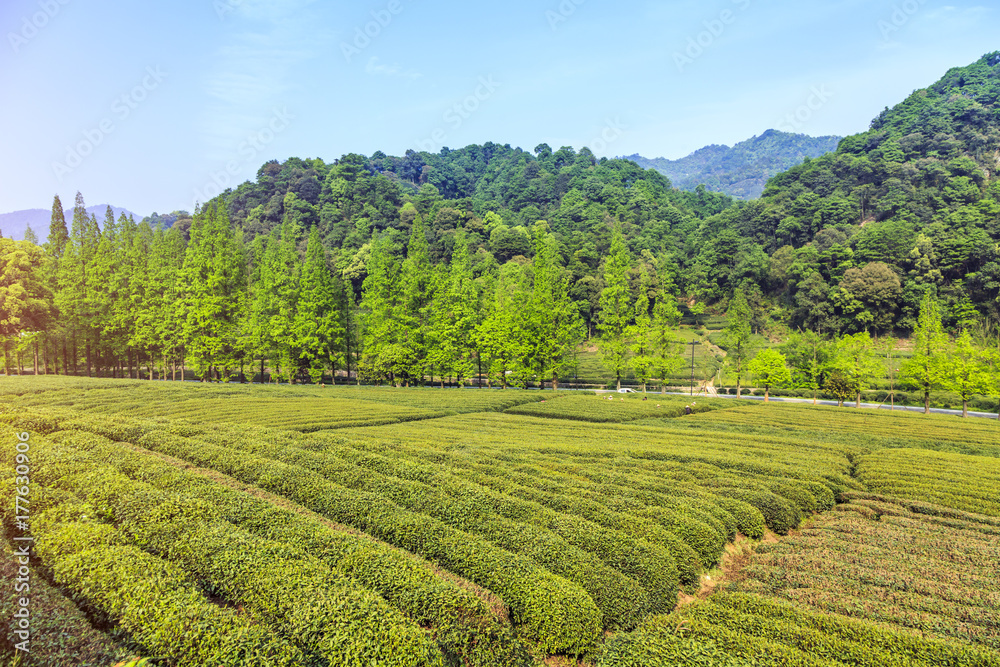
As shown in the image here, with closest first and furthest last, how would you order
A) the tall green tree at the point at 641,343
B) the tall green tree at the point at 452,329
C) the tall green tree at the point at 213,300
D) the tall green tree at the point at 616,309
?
the tall green tree at the point at 641,343 < the tall green tree at the point at 616,309 < the tall green tree at the point at 213,300 < the tall green tree at the point at 452,329

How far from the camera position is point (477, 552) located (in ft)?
33.0

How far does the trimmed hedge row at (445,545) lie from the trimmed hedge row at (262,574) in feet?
7.13

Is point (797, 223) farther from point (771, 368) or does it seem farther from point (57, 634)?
point (57, 634)

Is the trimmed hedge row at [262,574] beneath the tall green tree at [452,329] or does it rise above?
beneath

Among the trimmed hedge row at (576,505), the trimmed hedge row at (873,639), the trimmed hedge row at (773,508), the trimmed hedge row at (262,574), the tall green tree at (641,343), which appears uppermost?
the tall green tree at (641,343)

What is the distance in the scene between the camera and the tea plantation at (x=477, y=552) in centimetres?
734

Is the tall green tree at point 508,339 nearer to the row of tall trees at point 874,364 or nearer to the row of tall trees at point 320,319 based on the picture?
the row of tall trees at point 320,319

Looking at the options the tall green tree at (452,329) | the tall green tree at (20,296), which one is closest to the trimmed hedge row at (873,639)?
the tall green tree at (452,329)

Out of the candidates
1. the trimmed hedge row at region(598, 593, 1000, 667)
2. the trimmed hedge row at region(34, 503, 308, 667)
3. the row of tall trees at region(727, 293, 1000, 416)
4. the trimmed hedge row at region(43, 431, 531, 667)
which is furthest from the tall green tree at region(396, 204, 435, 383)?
the trimmed hedge row at region(598, 593, 1000, 667)

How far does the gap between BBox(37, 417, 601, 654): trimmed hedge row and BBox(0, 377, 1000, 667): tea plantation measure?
0.05m

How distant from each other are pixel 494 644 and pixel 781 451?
1941cm

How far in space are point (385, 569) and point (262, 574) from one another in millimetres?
2131

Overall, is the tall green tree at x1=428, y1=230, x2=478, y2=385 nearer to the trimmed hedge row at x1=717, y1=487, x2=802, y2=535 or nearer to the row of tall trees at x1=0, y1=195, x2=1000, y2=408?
the row of tall trees at x1=0, y1=195, x2=1000, y2=408

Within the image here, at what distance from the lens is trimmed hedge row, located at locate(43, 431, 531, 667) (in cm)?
777
